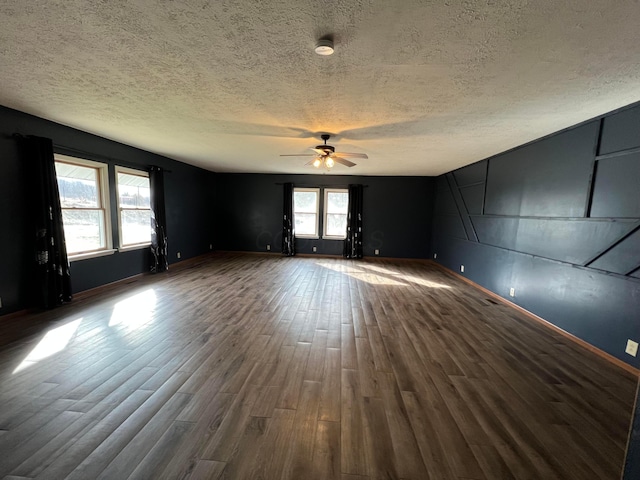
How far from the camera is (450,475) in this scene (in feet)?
4.41

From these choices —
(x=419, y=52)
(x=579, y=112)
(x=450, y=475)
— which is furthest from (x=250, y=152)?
(x=450, y=475)

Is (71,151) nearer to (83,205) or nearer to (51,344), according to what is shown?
(83,205)

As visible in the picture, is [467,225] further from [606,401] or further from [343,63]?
[343,63]

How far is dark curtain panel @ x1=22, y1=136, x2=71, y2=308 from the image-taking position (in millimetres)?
3098

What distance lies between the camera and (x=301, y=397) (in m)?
1.87

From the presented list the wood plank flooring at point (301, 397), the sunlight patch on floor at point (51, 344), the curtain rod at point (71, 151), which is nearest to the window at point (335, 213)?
the wood plank flooring at point (301, 397)

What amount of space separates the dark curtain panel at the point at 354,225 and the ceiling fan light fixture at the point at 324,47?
5670 mm

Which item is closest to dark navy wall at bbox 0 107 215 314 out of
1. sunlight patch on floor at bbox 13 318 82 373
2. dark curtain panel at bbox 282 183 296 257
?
sunlight patch on floor at bbox 13 318 82 373

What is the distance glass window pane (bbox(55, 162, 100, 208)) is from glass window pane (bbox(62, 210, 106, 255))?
13 cm

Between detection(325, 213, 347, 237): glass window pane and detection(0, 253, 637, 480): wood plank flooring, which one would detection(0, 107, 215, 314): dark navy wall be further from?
detection(325, 213, 347, 237): glass window pane

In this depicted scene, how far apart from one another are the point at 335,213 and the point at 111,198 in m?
5.13

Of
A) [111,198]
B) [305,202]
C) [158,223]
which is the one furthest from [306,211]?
[111,198]

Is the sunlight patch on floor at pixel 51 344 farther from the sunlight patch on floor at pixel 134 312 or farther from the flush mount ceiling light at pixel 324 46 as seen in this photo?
the flush mount ceiling light at pixel 324 46

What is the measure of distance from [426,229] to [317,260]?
3250 mm
